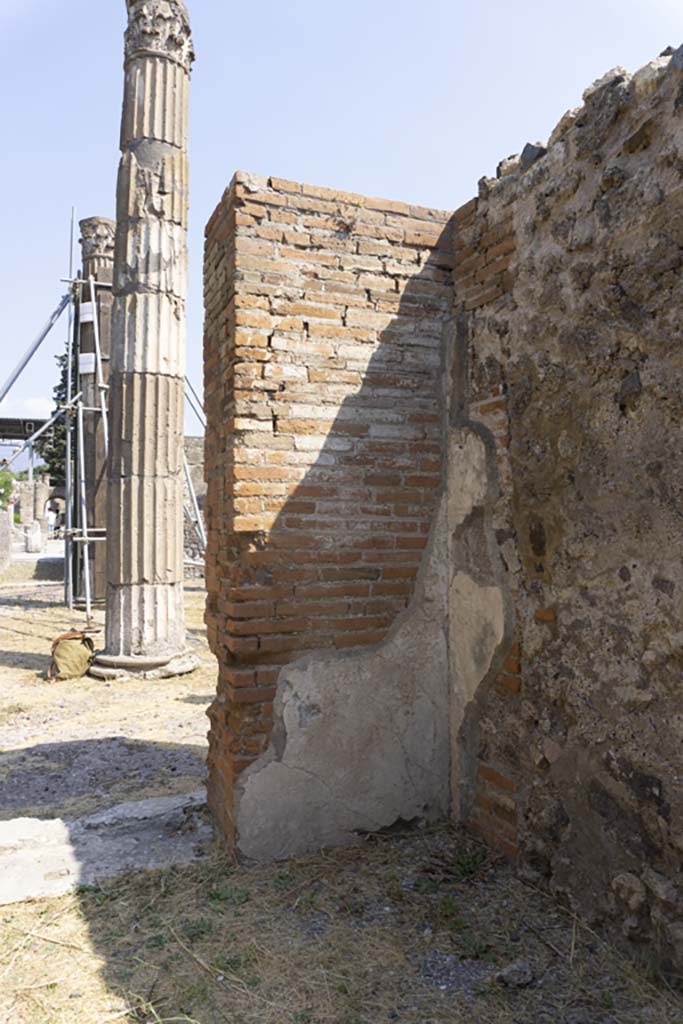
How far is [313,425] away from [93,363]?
975 centimetres

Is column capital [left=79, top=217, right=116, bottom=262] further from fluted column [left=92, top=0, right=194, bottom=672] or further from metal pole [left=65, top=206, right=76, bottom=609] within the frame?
fluted column [left=92, top=0, right=194, bottom=672]

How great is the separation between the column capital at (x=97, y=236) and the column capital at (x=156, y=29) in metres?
4.70

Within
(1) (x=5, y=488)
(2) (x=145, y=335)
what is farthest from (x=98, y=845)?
(1) (x=5, y=488)

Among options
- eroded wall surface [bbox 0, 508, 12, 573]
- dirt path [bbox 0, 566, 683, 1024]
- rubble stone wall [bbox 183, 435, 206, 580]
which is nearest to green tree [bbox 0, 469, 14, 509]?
eroded wall surface [bbox 0, 508, 12, 573]

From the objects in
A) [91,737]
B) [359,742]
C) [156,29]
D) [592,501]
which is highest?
[156,29]

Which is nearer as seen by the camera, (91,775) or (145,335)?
(91,775)

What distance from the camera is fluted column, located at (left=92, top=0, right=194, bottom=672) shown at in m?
7.90

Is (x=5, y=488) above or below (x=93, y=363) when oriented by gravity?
below

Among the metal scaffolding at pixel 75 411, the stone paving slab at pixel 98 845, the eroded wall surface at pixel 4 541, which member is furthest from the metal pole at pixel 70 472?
the stone paving slab at pixel 98 845

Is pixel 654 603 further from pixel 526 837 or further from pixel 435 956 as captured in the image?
pixel 435 956

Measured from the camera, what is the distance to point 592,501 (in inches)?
104

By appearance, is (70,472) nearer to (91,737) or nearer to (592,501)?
(91,737)

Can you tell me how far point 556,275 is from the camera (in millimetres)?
2809

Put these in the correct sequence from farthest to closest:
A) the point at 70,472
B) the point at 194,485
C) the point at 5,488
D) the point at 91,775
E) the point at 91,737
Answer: the point at 5,488, the point at 194,485, the point at 70,472, the point at 91,737, the point at 91,775
